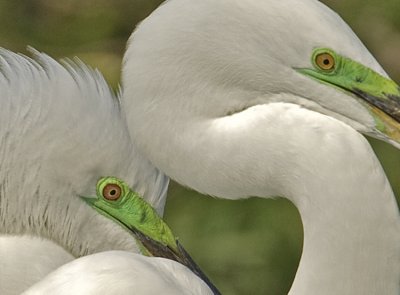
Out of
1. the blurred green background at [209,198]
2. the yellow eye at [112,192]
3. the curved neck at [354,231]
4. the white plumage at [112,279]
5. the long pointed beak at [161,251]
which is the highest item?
the curved neck at [354,231]

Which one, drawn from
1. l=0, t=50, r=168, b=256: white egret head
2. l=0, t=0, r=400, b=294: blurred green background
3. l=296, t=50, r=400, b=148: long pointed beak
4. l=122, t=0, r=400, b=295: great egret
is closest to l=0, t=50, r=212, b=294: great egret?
l=0, t=50, r=168, b=256: white egret head

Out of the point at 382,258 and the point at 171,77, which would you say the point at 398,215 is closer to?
the point at 382,258

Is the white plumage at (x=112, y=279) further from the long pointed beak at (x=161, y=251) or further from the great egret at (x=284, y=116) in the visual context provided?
the long pointed beak at (x=161, y=251)

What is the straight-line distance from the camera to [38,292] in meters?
2.34

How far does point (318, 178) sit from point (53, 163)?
0.74m

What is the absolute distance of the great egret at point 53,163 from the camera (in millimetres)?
2742

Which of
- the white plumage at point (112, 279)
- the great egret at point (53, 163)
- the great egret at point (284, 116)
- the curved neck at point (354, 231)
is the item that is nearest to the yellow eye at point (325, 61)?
the great egret at point (284, 116)

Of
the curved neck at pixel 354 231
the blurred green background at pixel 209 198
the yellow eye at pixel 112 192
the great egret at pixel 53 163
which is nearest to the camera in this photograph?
the curved neck at pixel 354 231

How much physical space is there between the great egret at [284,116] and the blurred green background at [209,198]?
8.71 feet

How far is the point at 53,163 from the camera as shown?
9.08 ft

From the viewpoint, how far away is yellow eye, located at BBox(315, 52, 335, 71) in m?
2.36

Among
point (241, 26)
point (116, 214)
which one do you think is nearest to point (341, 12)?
point (116, 214)

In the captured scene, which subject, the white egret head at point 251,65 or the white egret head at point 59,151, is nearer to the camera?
the white egret head at point 251,65

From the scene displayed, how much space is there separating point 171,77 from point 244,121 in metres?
0.17
